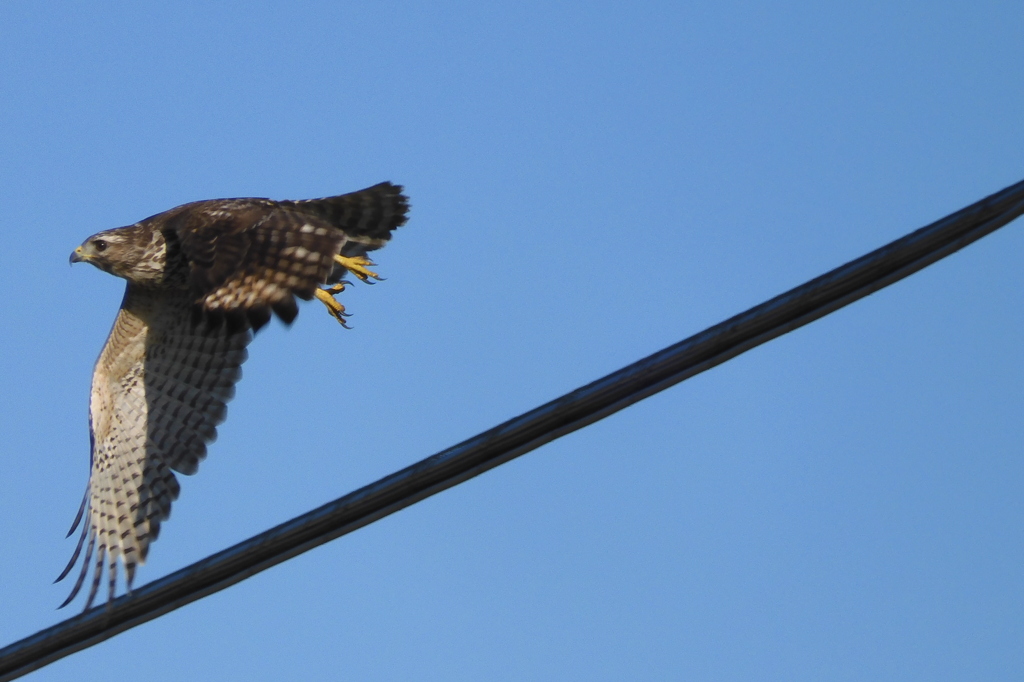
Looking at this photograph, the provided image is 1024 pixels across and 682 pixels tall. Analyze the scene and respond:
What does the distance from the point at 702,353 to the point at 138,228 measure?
6860mm

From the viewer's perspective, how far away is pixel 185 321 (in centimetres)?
1083

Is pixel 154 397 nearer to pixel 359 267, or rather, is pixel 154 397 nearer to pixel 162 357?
pixel 162 357

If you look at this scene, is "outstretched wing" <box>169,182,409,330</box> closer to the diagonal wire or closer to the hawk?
the hawk

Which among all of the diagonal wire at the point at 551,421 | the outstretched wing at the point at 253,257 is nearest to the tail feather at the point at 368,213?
the outstretched wing at the point at 253,257

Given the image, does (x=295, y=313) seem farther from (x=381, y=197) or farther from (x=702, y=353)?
(x=702, y=353)

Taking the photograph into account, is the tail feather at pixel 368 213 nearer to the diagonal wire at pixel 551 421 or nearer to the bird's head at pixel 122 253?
the bird's head at pixel 122 253

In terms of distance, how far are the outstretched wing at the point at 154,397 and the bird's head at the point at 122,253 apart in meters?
0.34

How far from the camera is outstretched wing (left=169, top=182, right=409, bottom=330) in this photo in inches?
321

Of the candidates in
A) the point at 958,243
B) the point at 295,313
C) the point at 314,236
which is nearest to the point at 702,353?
the point at 958,243

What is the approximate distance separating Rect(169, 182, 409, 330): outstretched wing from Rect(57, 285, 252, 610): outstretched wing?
1281mm

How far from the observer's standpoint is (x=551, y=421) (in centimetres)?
449

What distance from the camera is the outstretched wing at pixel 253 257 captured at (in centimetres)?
815

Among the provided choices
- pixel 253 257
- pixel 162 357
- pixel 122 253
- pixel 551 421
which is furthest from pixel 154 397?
pixel 551 421

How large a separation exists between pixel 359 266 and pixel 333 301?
1.02 ft
